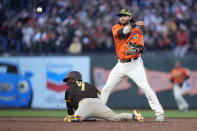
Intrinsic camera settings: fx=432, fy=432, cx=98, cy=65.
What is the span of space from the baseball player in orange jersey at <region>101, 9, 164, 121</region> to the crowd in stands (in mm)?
8489

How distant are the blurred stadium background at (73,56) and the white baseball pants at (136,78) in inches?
346

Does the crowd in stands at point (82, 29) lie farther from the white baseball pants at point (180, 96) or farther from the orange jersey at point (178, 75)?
the white baseball pants at point (180, 96)

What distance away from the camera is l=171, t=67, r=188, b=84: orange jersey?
61.9ft

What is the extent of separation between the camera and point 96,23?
795 inches

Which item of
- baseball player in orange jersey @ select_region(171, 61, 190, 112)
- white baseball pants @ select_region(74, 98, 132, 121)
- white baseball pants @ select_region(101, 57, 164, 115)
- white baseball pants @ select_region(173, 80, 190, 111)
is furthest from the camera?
baseball player in orange jersey @ select_region(171, 61, 190, 112)

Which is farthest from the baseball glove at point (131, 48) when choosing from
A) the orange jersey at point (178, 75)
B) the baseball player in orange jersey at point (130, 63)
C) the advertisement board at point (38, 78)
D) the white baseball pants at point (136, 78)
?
the advertisement board at point (38, 78)

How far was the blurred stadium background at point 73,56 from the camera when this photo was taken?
763 inches

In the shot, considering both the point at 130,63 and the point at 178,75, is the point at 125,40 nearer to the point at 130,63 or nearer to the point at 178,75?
the point at 130,63

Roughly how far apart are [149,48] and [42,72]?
16.4 feet

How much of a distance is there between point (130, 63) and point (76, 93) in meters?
1.53

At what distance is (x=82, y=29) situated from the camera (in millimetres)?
19625

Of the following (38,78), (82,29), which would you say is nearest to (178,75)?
(82,29)

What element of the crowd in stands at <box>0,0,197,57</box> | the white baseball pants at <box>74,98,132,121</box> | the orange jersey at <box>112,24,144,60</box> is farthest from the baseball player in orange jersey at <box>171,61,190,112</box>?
the white baseball pants at <box>74,98,132,121</box>

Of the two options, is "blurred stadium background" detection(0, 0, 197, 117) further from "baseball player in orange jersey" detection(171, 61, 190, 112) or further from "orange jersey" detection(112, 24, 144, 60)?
"orange jersey" detection(112, 24, 144, 60)
